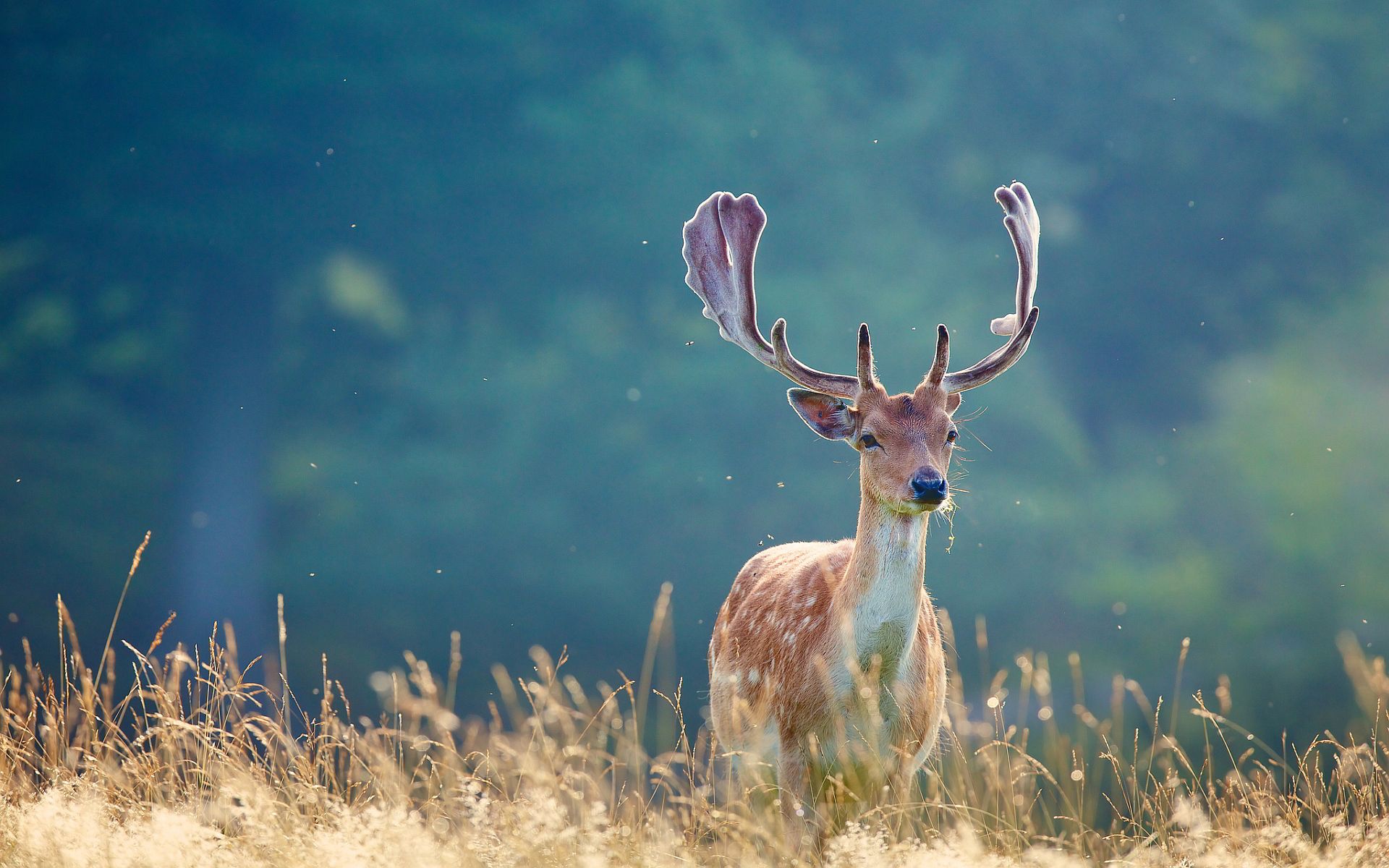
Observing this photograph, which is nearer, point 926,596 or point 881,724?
point 881,724

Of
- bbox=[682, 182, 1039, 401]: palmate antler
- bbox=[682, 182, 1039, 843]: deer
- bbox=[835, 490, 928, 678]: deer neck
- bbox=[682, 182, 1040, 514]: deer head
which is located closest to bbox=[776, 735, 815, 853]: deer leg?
bbox=[682, 182, 1039, 843]: deer

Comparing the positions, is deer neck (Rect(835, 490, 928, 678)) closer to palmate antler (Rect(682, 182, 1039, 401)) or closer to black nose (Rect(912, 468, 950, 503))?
black nose (Rect(912, 468, 950, 503))

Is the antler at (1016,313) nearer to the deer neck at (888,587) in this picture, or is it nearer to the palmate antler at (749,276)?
the palmate antler at (749,276)

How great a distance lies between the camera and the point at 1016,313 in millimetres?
6953

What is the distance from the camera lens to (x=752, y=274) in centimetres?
685

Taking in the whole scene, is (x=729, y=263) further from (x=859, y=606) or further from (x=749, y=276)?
(x=859, y=606)

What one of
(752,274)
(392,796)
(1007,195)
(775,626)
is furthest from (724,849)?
(1007,195)

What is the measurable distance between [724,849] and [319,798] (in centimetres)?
159

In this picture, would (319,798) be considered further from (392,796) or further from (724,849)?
(724,849)

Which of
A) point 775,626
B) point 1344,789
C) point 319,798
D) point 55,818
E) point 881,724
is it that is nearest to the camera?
point 55,818

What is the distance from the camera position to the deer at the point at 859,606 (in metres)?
5.38

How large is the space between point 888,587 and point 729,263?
98.6 inches

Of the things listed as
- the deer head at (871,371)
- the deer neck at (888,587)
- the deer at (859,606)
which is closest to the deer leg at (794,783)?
the deer at (859,606)

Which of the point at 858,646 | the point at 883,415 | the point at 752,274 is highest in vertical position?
the point at 752,274
